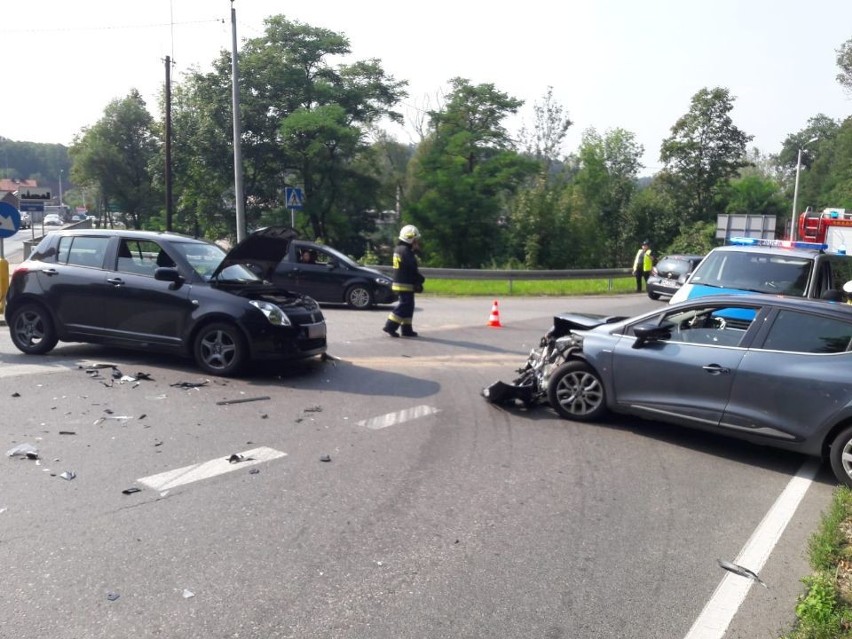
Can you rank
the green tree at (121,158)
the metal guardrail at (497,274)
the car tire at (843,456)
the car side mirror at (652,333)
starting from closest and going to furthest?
the car tire at (843,456)
the car side mirror at (652,333)
the metal guardrail at (497,274)
the green tree at (121,158)

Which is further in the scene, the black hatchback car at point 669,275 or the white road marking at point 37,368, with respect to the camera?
the black hatchback car at point 669,275

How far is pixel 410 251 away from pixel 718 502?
25.7 feet

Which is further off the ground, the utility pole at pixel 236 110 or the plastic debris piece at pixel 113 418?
the utility pole at pixel 236 110

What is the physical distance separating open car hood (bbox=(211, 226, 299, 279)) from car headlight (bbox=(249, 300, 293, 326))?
978 millimetres

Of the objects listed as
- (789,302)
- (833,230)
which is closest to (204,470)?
(789,302)

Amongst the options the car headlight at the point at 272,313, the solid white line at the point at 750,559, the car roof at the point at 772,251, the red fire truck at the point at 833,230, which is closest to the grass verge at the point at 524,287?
the red fire truck at the point at 833,230

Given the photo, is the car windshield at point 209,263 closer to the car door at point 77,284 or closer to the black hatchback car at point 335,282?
the car door at point 77,284

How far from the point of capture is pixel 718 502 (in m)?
5.53

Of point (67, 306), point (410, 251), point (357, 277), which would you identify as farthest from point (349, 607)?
point (357, 277)

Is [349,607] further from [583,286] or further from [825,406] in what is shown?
[583,286]

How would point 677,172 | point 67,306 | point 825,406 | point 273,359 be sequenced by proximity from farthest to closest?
point 677,172 → point 67,306 → point 273,359 → point 825,406

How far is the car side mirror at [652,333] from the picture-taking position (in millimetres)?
7090

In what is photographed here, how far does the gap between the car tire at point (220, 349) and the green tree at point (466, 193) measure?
99.7ft

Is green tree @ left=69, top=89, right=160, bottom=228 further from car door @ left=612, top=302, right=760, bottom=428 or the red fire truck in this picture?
car door @ left=612, top=302, right=760, bottom=428
